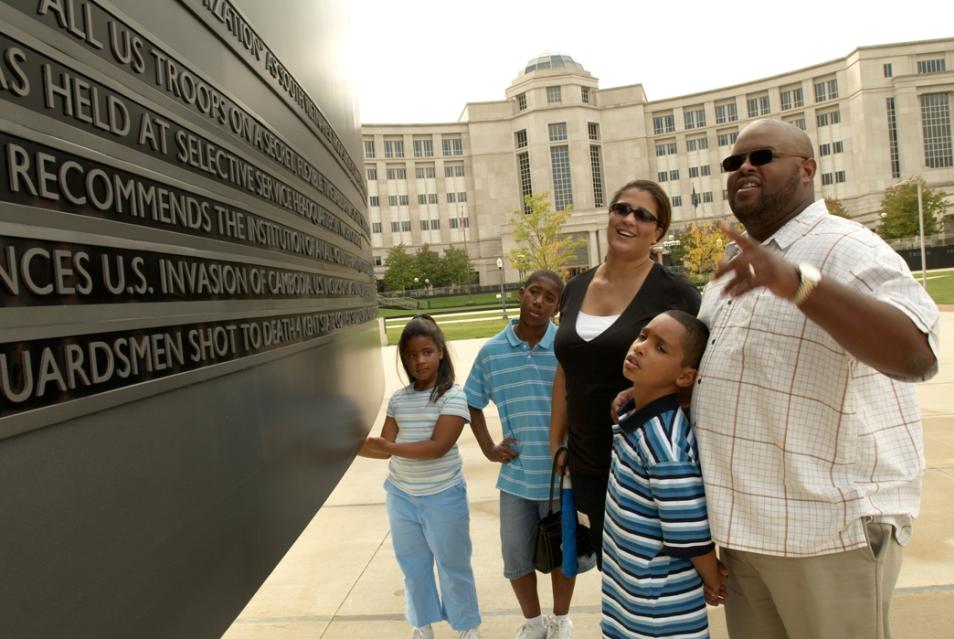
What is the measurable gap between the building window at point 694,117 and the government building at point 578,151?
10 centimetres

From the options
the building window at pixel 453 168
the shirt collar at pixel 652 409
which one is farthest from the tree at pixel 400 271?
the shirt collar at pixel 652 409

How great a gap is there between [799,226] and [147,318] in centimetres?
177

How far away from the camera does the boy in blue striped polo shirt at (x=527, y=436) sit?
11.9 ft

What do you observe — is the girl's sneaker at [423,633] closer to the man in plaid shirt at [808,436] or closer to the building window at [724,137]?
the man in plaid shirt at [808,436]

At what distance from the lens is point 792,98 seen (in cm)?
7062

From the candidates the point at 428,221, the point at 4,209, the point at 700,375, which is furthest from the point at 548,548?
the point at 428,221

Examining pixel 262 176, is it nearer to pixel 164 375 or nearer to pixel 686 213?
pixel 164 375

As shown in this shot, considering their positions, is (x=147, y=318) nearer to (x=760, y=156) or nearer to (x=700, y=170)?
(x=760, y=156)

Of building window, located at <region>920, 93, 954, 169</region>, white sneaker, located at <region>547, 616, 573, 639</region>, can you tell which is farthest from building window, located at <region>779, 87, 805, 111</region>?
white sneaker, located at <region>547, 616, 573, 639</region>

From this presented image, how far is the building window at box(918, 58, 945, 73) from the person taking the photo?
2591 inches

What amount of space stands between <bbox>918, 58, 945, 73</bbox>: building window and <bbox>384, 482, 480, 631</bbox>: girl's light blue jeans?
3033 inches

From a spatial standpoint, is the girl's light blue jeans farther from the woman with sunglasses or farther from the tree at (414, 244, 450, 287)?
the tree at (414, 244, 450, 287)

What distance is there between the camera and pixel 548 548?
3479 millimetres

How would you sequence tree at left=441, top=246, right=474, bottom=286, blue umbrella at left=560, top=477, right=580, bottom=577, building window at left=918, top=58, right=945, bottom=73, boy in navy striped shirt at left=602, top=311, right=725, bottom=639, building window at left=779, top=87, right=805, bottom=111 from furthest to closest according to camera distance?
1. building window at left=779, top=87, right=805, bottom=111
2. tree at left=441, top=246, right=474, bottom=286
3. building window at left=918, top=58, right=945, bottom=73
4. blue umbrella at left=560, top=477, right=580, bottom=577
5. boy in navy striped shirt at left=602, top=311, right=725, bottom=639
